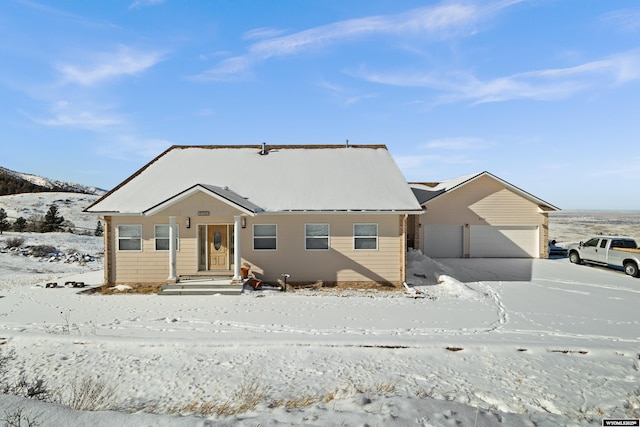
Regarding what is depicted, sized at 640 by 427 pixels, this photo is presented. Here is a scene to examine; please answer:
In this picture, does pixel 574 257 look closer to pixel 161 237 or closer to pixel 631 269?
pixel 631 269

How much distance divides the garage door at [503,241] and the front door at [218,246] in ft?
50.1

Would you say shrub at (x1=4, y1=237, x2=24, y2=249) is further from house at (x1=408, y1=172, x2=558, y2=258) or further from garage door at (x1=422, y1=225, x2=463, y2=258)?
garage door at (x1=422, y1=225, x2=463, y2=258)

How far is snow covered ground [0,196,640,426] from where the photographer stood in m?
5.18

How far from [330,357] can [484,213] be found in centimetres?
1815

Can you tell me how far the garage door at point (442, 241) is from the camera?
21891 mm

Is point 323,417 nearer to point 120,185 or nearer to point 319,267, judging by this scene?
point 319,267

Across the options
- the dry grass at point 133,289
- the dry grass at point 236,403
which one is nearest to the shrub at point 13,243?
the dry grass at point 133,289

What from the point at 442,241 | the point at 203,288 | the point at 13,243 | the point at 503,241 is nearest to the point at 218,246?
the point at 203,288

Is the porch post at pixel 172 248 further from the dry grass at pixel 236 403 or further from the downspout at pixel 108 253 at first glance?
the dry grass at pixel 236 403

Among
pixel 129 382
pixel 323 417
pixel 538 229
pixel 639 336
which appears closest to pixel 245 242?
pixel 129 382

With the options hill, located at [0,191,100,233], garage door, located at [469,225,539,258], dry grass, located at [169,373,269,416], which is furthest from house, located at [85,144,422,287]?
hill, located at [0,191,100,233]

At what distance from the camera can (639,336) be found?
9000 mm

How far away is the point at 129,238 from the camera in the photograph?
14.8 meters

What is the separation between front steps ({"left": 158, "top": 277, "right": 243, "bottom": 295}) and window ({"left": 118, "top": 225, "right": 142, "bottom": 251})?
8.86ft
